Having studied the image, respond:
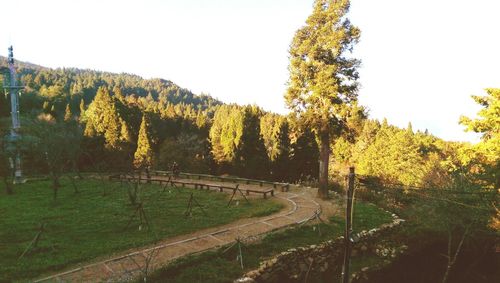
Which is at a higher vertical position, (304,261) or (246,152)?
(246,152)

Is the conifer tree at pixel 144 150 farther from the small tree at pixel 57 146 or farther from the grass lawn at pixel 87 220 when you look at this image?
the grass lawn at pixel 87 220

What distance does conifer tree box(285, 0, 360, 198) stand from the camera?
68.3 feet

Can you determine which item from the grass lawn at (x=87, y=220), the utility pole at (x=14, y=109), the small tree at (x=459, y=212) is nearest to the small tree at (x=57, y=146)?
the grass lawn at (x=87, y=220)

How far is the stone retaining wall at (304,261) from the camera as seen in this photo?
1262 cm

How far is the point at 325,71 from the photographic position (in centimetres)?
2062

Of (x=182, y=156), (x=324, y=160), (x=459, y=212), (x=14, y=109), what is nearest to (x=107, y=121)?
(x=182, y=156)

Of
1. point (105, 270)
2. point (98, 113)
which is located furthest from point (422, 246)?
point (98, 113)

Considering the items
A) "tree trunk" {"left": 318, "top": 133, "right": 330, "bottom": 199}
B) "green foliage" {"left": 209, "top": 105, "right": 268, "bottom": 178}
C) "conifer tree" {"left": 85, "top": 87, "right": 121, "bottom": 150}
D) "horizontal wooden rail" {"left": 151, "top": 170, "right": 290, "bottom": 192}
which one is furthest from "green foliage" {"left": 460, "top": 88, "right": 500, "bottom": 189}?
"conifer tree" {"left": 85, "top": 87, "right": 121, "bottom": 150}

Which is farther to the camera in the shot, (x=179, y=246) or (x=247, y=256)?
(x=179, y=246)

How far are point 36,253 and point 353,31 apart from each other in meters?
20.3

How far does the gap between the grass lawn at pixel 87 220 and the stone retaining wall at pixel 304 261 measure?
4630mm

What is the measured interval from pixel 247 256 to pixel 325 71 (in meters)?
12.6

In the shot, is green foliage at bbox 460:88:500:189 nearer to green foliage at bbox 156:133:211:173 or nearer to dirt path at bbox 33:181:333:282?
dirt path at bbox 33:181:333:282

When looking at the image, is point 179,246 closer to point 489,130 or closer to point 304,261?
point 304,261
